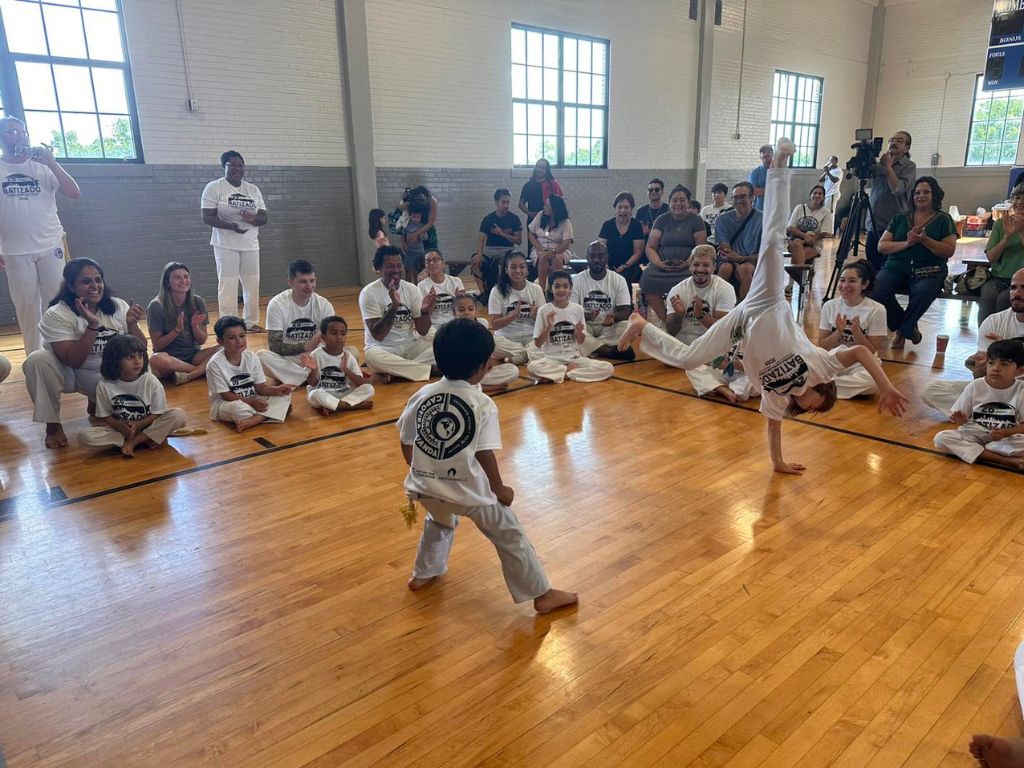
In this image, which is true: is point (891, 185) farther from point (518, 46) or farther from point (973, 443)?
point (518, 46)

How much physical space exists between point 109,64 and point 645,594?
24.5 ft

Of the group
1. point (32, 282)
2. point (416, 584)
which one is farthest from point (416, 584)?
point (32, 282)

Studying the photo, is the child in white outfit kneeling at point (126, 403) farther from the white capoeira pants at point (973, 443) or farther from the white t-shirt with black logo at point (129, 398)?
the white capoeira pants at point (973, 443)

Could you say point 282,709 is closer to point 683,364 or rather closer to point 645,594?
point 645,594

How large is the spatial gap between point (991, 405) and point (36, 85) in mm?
8113

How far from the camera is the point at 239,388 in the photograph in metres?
4.18

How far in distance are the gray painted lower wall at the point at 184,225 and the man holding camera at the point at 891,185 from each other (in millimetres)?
5767

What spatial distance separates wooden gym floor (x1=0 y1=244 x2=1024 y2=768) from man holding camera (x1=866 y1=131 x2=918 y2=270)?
11.2 ft

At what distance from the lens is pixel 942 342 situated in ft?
17.5

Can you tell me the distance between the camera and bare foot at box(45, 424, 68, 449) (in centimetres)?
378

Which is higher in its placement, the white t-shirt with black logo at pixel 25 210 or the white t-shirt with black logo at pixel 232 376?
the white t-shirt with black logo at pixel 25 210

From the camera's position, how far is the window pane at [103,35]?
22.4 feet

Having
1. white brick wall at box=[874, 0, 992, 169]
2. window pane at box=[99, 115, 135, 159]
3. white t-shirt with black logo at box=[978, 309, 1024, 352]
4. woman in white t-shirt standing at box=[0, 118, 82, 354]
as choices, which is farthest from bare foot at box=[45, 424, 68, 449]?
white brick wall at box=[874, 0, 992, 169]

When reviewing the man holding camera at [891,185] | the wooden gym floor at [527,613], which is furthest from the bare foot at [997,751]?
the man holding camera at [891,185]
